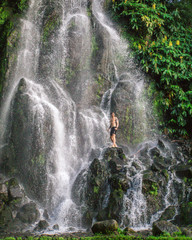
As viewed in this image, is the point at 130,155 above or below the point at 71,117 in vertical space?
below

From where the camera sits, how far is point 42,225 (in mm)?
8328

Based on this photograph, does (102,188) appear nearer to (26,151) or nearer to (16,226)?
(16,226)

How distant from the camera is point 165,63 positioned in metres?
15.1

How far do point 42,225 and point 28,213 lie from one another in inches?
33.5

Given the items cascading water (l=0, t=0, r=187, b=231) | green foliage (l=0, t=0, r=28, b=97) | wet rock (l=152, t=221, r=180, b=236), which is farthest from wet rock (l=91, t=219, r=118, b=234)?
green foliage (l=0, t=0, r=28, b=97)

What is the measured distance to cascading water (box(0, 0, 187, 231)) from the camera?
992cm

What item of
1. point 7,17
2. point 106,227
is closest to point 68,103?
point 7,17

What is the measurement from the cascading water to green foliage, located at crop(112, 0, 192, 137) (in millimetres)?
860

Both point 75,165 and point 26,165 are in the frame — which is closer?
point 26,165

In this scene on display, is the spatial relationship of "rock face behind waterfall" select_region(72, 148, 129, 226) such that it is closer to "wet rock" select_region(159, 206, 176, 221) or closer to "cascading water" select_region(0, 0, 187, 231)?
"cascading water" select_region(0, 0, 187, 231)

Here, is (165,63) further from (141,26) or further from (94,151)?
(94,151)

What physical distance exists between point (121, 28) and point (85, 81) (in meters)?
4.78

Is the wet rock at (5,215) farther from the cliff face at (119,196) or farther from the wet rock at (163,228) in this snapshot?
the wet rock at (163,228)

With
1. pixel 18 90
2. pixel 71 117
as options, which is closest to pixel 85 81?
pixel 71 117
